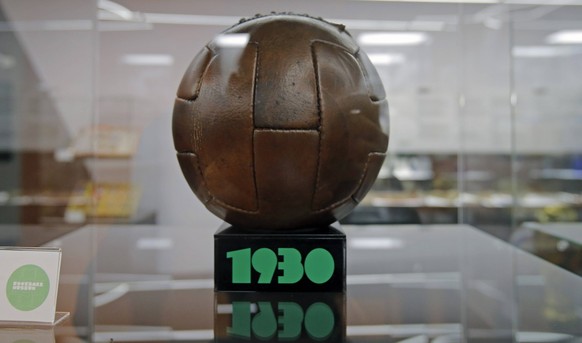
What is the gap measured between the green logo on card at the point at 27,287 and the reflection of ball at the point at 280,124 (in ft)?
1.14

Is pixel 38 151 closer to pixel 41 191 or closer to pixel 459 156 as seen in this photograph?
pixel 41 191

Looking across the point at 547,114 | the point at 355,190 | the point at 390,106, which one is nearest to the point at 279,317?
the point at 355,190

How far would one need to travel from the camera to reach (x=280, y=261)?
111cm

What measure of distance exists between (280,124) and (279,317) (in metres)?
0.36

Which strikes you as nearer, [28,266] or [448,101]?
[28,266]

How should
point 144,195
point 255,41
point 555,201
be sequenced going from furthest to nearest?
point 555,201
point 144,195
point 255,41

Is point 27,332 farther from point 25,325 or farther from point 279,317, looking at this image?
point 279,317

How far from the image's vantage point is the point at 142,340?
2.96 feet

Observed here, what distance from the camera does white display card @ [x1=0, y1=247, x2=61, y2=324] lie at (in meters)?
0.91

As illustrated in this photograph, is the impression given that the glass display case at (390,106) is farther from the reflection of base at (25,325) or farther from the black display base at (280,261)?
the reflection of base at (25,325)

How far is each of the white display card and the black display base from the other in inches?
12.8

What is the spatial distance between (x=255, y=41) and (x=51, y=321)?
2.06 ft

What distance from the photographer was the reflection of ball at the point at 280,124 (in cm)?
102

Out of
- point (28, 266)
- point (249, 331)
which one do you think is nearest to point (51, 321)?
point (28, 266)
